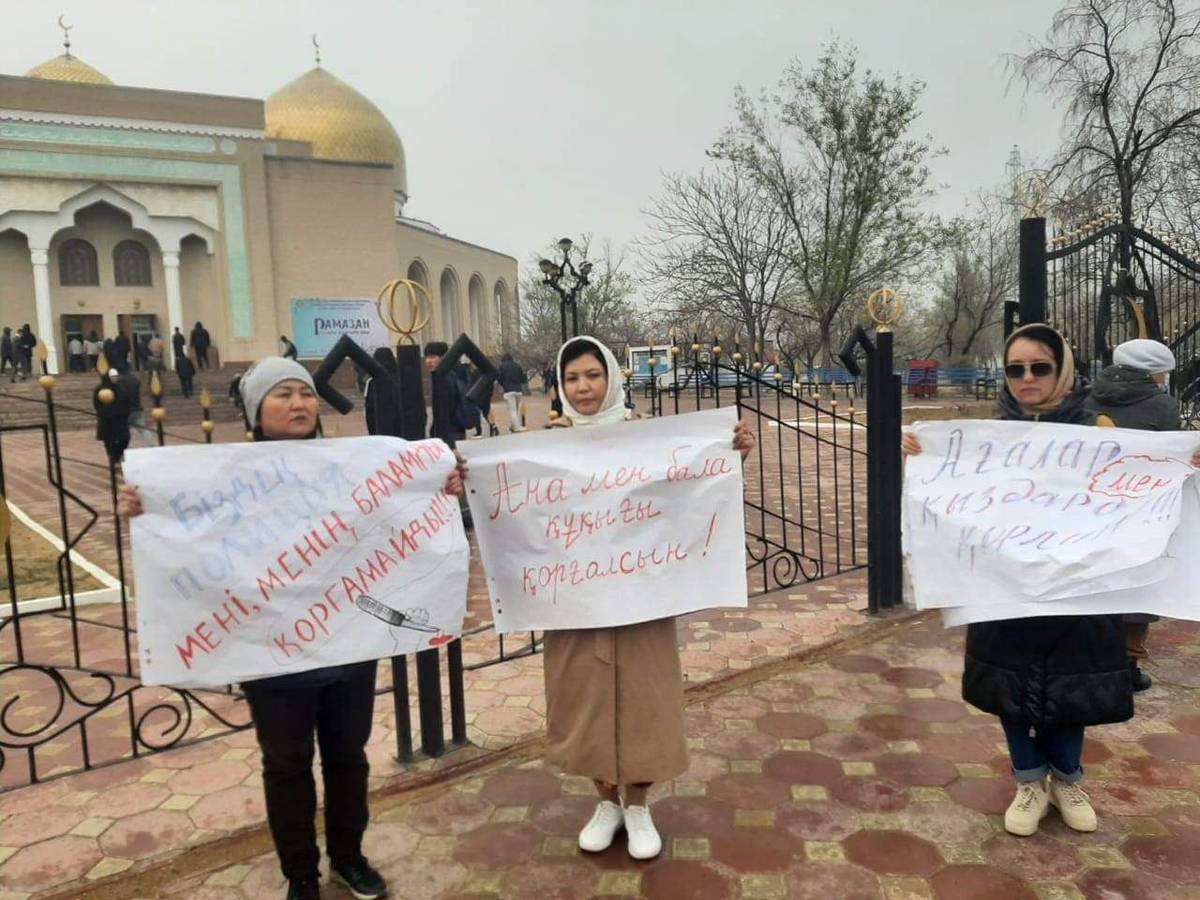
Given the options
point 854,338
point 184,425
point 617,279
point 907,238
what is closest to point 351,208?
point 617,279

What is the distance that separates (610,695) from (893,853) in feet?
3.60

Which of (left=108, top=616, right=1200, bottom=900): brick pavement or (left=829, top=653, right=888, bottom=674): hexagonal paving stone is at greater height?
(left=829, top=653, right=888, bottom=674): hexagonal paving stone

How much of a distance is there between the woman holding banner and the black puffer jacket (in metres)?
2.00

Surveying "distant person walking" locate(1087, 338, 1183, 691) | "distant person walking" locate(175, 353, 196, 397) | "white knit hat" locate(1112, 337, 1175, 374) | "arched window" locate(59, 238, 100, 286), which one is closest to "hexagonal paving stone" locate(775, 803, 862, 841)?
"distant person walking" locate(1087, 338, 1183, 691)

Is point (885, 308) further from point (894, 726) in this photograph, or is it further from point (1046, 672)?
point (1046, 672)

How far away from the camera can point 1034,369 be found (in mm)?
2748

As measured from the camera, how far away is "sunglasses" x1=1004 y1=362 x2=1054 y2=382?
2.73 meters

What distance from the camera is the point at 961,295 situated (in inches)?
1218

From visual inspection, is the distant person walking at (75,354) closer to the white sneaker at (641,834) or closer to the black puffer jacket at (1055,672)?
the white sneaker at (641,834)

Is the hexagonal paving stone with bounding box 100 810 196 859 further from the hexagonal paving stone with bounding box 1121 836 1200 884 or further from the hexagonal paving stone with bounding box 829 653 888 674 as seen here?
the hexagonal paving stone with bounding box 1121 836 1200 884

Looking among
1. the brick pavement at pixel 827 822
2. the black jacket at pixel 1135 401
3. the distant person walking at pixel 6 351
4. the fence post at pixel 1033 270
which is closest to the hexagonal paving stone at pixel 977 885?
the brick pavement at pixel 827 822

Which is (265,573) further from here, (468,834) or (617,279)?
(617,279)

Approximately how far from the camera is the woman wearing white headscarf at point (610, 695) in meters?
2.65

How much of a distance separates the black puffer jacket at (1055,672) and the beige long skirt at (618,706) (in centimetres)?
104
